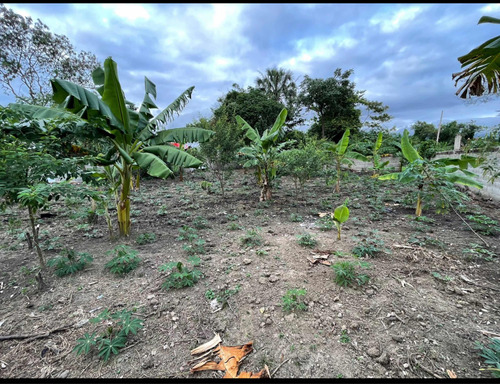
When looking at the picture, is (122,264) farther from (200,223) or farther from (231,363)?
Answer: (231,363)

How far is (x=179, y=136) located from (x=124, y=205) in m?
1.90

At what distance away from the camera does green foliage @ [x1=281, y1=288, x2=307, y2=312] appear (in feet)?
7.29

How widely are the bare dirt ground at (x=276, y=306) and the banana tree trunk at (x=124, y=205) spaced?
26cm

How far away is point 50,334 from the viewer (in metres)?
2.10

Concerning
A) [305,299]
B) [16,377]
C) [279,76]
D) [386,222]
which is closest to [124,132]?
[16,377]

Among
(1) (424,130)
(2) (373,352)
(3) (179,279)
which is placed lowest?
(2) (373,352)

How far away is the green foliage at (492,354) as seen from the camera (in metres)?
1.57

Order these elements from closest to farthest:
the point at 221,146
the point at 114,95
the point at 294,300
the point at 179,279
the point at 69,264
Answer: the point at 294,300
the point at 179,279
the point at 69,264
the point at 114,95
the point at 221,146

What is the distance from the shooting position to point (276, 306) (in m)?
→ 2.31

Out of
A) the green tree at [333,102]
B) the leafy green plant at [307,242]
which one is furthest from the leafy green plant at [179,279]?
the green tree at [333,102]

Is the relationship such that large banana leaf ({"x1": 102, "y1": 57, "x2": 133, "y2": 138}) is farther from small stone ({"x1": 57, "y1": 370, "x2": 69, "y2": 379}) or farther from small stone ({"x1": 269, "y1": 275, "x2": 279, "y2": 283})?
small stone ({"x1": 269, "y1": 275, "x2": 279, "y2": 283})

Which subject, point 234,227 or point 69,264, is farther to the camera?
point 234,227

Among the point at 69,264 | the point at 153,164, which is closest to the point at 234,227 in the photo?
the point at 153,164

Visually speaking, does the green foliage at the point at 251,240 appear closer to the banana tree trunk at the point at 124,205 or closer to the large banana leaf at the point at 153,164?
the large banana leaf at the point at 153,164
